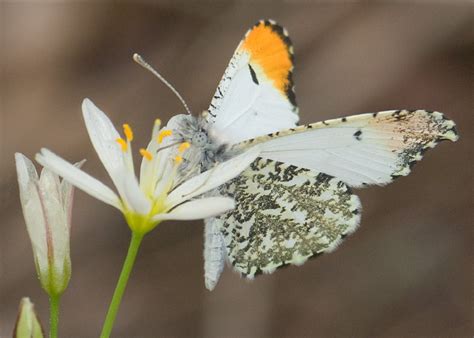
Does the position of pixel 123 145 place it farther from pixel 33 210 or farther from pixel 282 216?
pixel 282 216

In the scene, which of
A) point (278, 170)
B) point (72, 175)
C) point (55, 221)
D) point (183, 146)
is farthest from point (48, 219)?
point (278, 170)

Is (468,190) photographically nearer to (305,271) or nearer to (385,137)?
(305,271)

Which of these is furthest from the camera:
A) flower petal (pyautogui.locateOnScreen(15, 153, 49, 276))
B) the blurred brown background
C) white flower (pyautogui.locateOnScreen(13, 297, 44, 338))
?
the blurred brown background

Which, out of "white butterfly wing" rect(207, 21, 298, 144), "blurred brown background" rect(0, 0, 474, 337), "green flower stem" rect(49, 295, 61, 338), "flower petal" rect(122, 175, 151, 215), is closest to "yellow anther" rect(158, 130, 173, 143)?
"white butterfly wing" rect(207, 21, 298, 144)

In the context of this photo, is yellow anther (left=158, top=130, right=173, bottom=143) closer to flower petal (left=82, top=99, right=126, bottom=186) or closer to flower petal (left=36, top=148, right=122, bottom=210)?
flower petal (left=82, top=99, right=126, bottom=186)

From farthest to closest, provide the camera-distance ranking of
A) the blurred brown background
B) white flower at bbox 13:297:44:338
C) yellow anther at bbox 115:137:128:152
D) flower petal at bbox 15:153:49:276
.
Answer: the blurred brown background → yellow anther at bbox 115:137:128:152 → flower petal at bbox 15:153:49:276 → white flower at bbox 13:297:44:338

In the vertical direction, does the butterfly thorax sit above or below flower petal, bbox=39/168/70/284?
above
